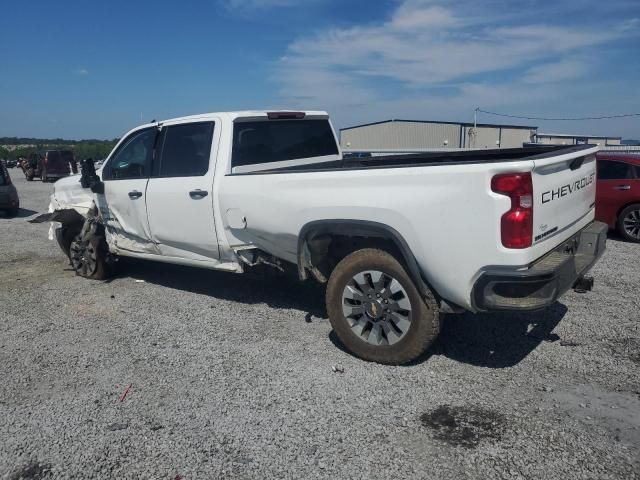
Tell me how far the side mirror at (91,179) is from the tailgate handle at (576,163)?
513cm

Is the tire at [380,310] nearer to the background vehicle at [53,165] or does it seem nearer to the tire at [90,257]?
the tire at [90,257]

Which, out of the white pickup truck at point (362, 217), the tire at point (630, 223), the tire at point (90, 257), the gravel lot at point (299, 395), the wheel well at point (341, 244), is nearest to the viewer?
the gravel lot at point (299, 395)

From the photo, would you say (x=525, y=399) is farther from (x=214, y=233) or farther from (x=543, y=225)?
(x=214, y=233)

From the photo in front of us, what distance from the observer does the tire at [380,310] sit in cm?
388

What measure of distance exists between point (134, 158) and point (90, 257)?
165cm

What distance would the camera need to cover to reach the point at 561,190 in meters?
3.81

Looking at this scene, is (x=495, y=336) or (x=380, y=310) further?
(x=495, y=336)

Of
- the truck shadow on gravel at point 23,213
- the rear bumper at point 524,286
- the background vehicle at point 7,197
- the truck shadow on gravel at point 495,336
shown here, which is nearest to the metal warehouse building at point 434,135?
the truck shadow on gravel at point 23,213

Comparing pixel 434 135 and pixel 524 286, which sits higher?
pixel 434 135

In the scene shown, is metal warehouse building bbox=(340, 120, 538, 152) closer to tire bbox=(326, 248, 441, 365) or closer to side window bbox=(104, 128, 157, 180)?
side window bbox=(104, 128, 157, 180)

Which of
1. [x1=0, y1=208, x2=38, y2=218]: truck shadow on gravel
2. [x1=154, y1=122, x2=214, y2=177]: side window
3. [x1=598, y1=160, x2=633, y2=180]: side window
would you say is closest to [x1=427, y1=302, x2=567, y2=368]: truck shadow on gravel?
[x1=154, y1=122, x2=214, y2=177]: side window

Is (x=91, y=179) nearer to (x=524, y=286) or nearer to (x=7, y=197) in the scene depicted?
(x=524, y=286)

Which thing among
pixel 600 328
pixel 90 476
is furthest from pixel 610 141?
pixel 90 476

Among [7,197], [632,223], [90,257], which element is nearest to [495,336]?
[90,257]
